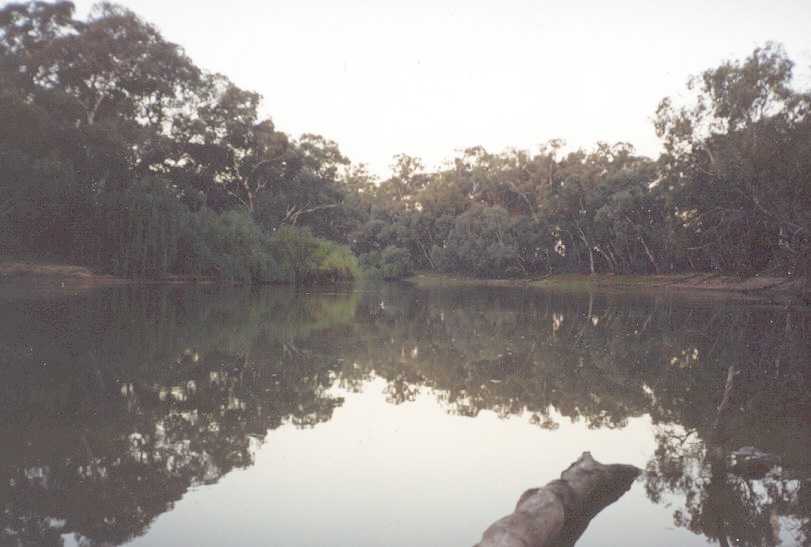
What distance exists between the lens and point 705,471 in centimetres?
538

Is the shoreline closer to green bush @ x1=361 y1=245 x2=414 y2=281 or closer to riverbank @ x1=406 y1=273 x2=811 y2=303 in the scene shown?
riverbank @ x1=406 y1=273 x2=811 y2=303

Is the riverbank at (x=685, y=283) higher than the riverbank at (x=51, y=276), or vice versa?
the riverbank at (x=685, y=283)

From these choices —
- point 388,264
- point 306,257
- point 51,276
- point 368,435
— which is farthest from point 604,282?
point 368,435

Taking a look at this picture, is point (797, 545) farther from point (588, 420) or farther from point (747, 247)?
point (747, 247)

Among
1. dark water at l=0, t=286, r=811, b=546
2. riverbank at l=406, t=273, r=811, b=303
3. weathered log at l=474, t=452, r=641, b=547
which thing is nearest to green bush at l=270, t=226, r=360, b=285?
riverbank at l=406, t=273, r=811, b=303

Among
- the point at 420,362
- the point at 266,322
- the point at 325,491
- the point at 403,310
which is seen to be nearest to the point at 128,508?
the point at 325,491

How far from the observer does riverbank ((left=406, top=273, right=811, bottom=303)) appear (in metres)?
33.6

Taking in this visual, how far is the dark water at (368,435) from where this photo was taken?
4.17 m

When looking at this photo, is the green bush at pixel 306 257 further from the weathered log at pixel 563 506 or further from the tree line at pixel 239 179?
the weathered log at pixel 563 506

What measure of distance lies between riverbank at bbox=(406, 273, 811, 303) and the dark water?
22989mm

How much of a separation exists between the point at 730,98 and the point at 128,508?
3607 cm

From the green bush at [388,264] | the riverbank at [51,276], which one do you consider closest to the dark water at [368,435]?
the riverbank at [51,276]

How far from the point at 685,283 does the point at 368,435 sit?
152 ft

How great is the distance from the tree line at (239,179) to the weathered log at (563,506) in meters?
28.3
